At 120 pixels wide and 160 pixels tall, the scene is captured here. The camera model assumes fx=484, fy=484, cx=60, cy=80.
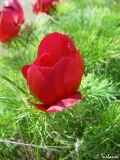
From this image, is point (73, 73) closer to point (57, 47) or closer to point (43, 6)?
point (57, 47)

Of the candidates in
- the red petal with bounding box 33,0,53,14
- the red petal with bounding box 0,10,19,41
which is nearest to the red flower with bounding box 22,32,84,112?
the red petal with bounding box 0,10,19,41

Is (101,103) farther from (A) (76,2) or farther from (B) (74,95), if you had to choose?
(A) (76,2)

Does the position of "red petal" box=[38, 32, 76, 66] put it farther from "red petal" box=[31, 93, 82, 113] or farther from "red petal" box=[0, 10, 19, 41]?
"red petal" box=[0, 10, 19, 41]

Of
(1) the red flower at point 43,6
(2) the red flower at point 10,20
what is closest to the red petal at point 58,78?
(2) the red flower at point 10,20

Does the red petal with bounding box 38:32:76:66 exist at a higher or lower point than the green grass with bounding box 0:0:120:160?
higher

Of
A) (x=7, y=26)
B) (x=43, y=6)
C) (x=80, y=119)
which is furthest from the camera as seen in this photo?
(x=43, y=6)

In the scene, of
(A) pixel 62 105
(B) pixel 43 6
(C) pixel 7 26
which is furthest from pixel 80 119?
(B) pixel 43 6

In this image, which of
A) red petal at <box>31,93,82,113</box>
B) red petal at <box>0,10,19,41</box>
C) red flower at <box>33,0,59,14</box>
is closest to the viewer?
red petal at <box>31,93,82,113</box>
